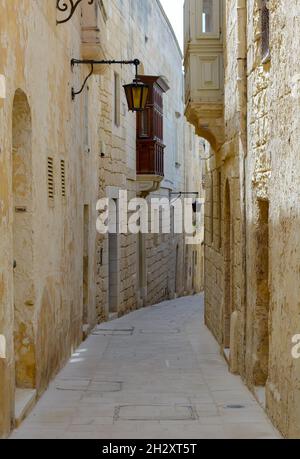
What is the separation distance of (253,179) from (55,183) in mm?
2392

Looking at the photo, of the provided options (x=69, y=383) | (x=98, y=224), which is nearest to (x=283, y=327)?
(x=69, y=383)

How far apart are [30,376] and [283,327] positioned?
9.00 ft

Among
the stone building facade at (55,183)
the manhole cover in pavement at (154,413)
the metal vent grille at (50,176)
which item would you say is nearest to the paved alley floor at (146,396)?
the manhole cover in pavement at (154,413)

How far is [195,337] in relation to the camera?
14.5 meters

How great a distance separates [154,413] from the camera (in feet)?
26.7

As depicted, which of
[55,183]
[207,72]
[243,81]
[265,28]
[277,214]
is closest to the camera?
[277,214]

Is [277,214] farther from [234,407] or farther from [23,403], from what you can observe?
[23,403]

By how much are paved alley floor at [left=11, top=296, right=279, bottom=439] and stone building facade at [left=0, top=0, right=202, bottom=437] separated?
11.5 inches

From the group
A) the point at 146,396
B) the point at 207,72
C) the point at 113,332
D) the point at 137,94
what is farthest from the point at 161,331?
the point at 146,396

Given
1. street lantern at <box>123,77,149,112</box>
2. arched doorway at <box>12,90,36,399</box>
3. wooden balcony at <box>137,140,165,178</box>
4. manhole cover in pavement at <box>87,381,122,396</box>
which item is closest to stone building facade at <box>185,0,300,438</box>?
street lantern at <box>123,77,149,112</box>

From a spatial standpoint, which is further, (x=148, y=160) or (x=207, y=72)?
(x=148, y=160)

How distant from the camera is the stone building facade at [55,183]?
7.08 m

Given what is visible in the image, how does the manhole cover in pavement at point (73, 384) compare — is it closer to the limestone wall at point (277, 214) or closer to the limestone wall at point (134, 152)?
the limestone wall at point (277, 214)

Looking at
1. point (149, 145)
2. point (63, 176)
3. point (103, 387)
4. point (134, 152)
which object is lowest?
point (103, 387)
